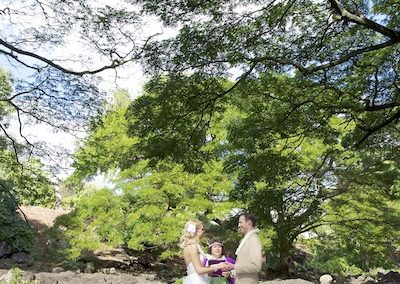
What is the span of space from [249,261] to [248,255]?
54mm

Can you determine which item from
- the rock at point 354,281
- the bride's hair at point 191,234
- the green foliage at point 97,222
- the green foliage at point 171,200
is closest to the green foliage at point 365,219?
the green foliage at point 171,200

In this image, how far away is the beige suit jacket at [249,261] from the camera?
4.15 m

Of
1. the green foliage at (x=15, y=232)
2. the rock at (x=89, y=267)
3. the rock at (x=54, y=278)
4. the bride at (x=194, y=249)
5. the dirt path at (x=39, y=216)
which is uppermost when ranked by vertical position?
the dirt path at (x=39, y=216)

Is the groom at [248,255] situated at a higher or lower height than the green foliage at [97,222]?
lower

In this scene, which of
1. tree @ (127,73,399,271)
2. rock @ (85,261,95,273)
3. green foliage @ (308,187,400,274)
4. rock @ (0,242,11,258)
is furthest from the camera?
rock @ (85,261,95,273)

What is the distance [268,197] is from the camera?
28.4 feet

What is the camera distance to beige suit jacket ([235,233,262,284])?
415 cm

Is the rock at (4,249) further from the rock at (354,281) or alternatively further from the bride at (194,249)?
the rock at (354,281)

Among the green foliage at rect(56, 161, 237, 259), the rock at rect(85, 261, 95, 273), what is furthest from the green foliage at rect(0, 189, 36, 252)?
the rock at rect(85, 261, 95, 273)

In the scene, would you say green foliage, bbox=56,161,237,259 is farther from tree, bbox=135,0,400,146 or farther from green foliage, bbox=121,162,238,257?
tree, bbox=135,0,400,146

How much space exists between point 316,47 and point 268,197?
2.87 m

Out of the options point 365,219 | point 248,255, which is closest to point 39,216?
point 365,219

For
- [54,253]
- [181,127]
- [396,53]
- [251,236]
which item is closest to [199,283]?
[251,236]

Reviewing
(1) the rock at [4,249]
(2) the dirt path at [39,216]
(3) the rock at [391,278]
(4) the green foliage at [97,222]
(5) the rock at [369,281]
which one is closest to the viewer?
(4) the green foliage at [97,222]
